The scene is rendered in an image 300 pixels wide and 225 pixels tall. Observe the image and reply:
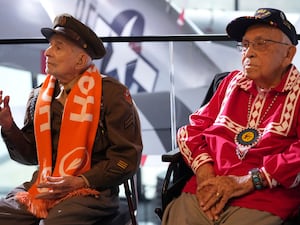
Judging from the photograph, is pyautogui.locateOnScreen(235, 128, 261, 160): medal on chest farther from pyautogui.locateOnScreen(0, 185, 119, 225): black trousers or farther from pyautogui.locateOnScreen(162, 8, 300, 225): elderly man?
pyautogui.locateOnScreen(0, 185, 119, 225): black trousers

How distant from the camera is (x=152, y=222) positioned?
3643 mm

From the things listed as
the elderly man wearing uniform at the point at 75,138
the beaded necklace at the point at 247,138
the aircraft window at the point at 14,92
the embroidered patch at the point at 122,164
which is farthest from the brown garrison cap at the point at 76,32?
the aircraft window at the point at 14,92

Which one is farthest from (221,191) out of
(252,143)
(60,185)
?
(60,185)

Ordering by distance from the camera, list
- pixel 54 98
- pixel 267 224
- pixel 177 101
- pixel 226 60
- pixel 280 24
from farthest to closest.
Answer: pixel 226 60 → pixel 177 101 → pixel 54 98 → pixel 280 24 → pixel 267 224

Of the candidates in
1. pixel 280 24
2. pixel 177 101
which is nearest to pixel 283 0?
pixel 177 101

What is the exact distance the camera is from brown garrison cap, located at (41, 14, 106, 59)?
2.41m

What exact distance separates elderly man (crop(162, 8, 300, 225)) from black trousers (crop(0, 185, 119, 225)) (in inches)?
9.7

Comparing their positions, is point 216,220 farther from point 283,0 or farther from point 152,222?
point 283,0

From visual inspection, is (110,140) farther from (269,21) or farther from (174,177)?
(269,21)

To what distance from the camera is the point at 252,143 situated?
2322 millimetres

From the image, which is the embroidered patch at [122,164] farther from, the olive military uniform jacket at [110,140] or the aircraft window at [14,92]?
the aircraft window at [14,92]

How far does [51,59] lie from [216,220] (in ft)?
2.91

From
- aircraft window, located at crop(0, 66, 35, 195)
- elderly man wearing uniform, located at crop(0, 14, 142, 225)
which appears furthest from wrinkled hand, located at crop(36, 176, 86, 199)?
aircraft window, located at crop(0, 66, 35, 195)

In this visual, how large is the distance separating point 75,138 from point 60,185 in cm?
20
